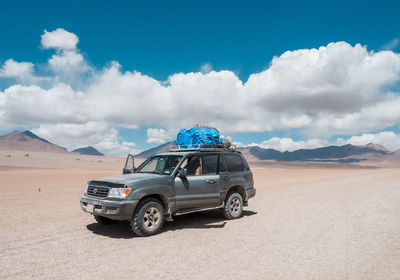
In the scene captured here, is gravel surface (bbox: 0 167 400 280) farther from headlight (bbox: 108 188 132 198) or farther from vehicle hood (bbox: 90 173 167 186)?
vehicle hood (bbox: 90 173 167 186)

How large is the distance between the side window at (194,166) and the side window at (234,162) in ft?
3.71

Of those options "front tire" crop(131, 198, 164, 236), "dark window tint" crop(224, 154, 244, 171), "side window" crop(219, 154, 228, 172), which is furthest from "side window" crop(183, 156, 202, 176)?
"front tire" crop(131, 198, 164, 236)

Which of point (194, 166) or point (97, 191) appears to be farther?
point (194, 166)

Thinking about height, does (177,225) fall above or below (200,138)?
below

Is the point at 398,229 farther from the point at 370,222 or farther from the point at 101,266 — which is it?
the point at 101,266

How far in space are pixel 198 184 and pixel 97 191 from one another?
98.5 inches

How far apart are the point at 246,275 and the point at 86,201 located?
168 inches

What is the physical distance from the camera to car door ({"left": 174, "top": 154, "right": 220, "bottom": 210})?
7.93 meters

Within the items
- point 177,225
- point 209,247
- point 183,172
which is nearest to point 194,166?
point 183,172

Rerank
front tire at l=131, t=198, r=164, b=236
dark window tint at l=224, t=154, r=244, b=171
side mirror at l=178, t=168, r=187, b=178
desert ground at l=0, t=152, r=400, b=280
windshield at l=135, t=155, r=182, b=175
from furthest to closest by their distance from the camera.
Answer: dark window tint at l=224, t=154, r=244, b=171 < windshield at l=135, t=155, r=182, b=175 < side mirror at l=178, t=168, r=187, b=178 < front tire at l=131, t=198, r=164, b=236 < desert ground at l=0, t=152, r=400, b=280

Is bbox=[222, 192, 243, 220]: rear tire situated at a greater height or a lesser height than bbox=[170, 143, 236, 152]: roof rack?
lesser

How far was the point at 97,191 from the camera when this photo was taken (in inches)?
290

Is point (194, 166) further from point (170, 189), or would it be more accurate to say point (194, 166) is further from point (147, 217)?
point (147, 217)

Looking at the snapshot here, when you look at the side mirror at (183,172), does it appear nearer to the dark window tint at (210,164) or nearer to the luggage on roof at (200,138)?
the dark window tint at (210,164)
